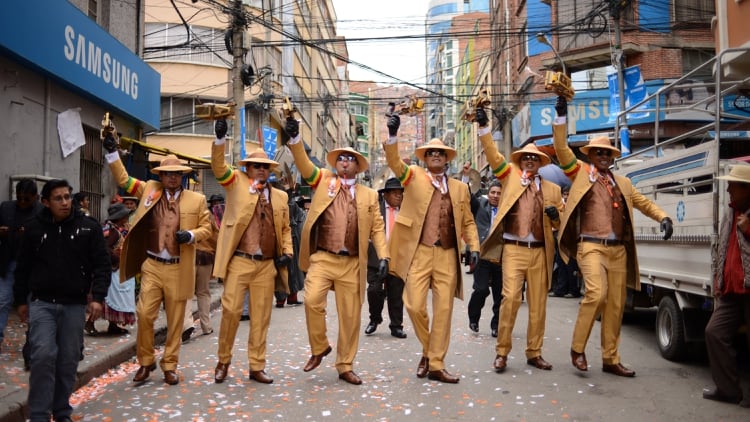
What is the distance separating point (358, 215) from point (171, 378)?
7.78 ft

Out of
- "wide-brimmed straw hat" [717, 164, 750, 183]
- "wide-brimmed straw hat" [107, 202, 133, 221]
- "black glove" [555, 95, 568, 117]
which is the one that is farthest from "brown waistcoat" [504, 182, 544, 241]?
"wide-brimmed straw hat" [107, 202, 133, 221]

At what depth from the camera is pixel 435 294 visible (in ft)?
22.7

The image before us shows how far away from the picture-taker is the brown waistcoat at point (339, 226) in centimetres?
686

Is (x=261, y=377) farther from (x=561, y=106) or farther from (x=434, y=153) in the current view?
(x=561, y=106)

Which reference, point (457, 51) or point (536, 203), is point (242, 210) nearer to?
point (536, 203)

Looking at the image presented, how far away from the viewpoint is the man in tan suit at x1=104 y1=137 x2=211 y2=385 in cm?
675

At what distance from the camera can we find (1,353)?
25.3 feet

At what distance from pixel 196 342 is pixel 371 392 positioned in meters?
3.81

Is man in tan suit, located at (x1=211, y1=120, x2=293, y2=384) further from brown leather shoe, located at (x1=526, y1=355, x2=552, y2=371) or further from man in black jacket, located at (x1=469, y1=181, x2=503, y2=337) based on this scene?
man in black jacket, located at (x1=469, y1=181, x2=503, y2=337)

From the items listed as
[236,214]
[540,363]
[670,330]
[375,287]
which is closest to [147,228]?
[236,214]

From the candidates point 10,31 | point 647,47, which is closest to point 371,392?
point 10,31

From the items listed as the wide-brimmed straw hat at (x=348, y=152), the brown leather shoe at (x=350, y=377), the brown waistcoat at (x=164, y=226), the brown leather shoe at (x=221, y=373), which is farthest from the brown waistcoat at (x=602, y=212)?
the brown waistcoat at (x=164, y=226)

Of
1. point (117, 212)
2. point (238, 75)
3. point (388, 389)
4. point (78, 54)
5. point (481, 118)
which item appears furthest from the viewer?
point (238, 75)

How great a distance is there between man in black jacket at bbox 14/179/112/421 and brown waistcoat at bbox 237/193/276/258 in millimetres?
1828
